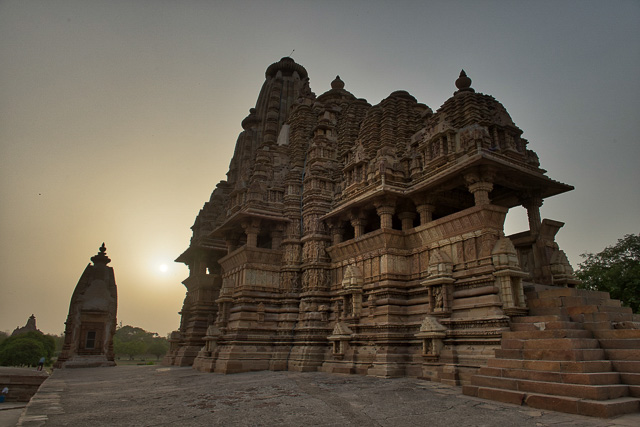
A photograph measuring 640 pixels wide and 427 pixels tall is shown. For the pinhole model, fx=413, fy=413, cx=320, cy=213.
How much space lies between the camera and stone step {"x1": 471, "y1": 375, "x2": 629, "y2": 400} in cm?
559

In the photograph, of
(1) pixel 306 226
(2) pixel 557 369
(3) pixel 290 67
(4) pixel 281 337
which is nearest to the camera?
(2) pixel 557 369

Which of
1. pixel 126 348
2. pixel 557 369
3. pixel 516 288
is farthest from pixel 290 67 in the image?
pixel 126 348

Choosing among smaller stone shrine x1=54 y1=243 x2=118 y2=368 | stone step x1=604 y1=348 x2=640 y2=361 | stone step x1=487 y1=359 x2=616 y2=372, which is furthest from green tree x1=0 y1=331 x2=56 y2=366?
stone step x1=604 y1=348 x2=640 y2=361

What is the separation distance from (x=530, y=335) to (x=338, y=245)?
7.35 metres

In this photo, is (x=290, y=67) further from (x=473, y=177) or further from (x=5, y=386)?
(x=5, y=386)

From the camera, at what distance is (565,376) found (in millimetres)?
6117

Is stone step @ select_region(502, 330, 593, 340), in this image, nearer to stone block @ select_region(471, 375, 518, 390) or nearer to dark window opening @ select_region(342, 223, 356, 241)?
stone block @ select_region(471, 375, 518, 390)

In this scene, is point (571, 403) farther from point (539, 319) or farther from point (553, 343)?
point (539, 319)

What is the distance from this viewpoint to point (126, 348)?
69250 mm

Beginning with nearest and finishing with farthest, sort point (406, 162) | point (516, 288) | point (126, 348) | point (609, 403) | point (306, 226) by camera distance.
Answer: point (609, 403)
point (516, 288)
point (406, 162)
point (306, 226)
point (126, 348)

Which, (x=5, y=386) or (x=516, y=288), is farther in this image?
(x=5, y=386)

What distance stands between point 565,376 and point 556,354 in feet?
1.90

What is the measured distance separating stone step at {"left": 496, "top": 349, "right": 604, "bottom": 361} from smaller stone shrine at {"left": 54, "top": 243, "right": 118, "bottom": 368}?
878 inches

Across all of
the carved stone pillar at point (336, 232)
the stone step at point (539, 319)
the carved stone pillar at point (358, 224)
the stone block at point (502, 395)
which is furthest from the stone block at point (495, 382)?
the carved stone pillar at point (336, 232)
